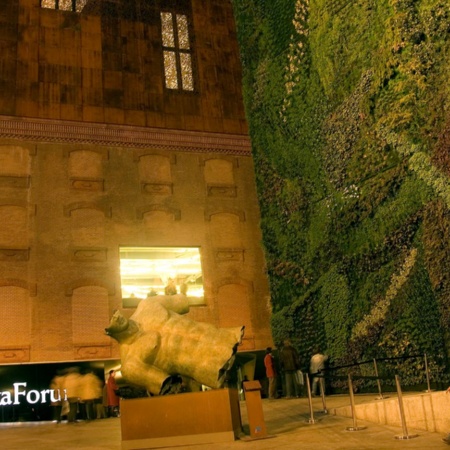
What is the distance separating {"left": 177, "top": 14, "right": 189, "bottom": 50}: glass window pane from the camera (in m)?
23.6

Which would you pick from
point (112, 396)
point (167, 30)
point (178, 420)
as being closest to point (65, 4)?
point (167, 30)

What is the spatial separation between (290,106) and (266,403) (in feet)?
31.6

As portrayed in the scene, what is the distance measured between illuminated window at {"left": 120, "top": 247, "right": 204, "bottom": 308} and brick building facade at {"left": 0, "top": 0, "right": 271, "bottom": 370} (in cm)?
20

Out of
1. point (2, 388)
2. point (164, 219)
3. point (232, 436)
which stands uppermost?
point (164, 219)

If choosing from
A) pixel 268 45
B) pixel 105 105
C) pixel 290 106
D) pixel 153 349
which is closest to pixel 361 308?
pixel 290 106

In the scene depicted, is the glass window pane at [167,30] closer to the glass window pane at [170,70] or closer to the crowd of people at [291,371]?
the glass window pane at [170,70]

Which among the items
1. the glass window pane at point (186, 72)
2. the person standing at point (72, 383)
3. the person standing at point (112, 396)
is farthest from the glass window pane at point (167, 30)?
Result: the person standing at point (112, 396)

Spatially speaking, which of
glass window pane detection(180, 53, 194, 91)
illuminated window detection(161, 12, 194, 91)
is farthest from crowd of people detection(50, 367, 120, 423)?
glass window pane detection(180, 53, 194, 91)

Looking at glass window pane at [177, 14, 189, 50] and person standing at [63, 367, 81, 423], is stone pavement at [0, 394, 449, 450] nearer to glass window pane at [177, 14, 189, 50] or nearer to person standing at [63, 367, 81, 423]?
person standing at [63, 367, 81, 423]

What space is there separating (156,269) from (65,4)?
10828mm

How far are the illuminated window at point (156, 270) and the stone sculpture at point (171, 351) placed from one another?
1047 cm

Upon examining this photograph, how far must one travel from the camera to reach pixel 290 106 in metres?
19.5

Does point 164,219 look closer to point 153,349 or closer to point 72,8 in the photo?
point 72,8

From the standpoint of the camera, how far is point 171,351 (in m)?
8.74
